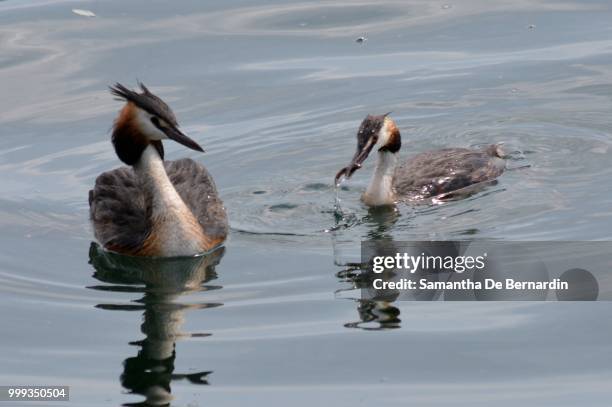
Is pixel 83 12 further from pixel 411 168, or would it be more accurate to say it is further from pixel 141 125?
pixel 141 125

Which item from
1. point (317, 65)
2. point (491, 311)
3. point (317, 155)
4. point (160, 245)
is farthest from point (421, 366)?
point (317, 65)

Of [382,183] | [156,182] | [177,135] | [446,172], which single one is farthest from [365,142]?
[177,135]

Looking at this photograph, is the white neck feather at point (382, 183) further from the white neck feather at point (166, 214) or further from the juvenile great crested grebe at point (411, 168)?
the white neck feather at point (166, 214)

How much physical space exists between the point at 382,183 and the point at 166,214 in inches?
99.1

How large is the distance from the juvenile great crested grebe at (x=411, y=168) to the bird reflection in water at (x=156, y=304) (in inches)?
79.4

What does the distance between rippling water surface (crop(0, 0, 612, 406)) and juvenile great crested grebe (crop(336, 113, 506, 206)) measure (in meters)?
0.28

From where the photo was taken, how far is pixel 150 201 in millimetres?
12031

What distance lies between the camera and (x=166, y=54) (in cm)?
1762

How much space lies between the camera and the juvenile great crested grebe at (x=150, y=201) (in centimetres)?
1171

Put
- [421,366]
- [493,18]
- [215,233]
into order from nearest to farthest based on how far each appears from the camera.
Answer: [421,366]
[215,233]
[493,18]

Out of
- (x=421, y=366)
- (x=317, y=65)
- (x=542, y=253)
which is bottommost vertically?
(x=421, y=366)

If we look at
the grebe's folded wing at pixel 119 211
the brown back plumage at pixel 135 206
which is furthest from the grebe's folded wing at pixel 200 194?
the grebe's folded wing at pixel 119 211

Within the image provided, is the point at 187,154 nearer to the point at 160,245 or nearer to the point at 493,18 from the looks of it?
the point at 160,245

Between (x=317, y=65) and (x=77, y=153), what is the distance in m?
3.66
